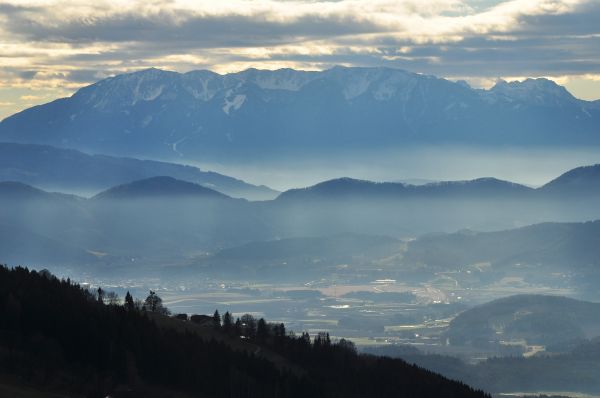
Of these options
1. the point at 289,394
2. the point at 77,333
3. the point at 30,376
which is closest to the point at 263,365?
the point at 289,394

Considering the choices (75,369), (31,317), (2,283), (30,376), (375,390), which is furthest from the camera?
(375,390)

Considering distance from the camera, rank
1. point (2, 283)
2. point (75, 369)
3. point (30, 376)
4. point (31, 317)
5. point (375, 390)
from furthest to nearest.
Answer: point (375, 390) → point (2, 283) → point (31, 317) → point (75, 369) → point (30, 376)

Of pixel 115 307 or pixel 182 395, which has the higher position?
pixel 115 307

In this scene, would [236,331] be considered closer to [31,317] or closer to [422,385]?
[422,385]

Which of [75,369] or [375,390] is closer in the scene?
[75,369]

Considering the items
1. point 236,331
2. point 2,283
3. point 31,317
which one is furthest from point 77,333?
point 236,331

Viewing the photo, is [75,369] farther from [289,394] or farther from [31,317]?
Result: [289,394]
